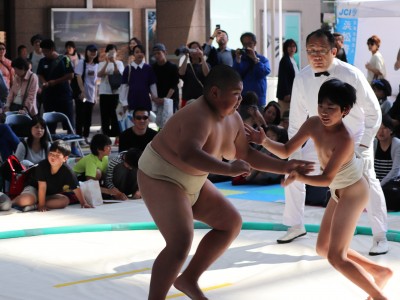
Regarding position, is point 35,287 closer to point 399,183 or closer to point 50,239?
point 50,239

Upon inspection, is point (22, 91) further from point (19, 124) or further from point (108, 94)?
point (108, 94)

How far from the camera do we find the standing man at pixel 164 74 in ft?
33.7

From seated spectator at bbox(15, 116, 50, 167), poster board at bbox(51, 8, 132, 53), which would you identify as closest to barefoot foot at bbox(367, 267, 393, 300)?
seated spectator at bbox(15, 116, 50, 167)

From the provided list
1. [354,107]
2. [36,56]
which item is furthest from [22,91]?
[354,107]

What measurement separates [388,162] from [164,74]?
3.81 m

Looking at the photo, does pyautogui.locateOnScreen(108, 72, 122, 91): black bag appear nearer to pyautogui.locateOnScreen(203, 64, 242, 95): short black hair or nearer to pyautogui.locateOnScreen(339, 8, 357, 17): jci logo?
pyautogui.locateOnScreen(339, 8, 357, 17): jci logo

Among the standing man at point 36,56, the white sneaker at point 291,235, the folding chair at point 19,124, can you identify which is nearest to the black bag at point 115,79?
the standing man at point 36,56

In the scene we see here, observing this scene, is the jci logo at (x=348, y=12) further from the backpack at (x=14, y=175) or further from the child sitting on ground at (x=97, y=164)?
the backpack at (x=14, y=175)

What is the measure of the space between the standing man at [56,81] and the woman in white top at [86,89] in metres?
0.87

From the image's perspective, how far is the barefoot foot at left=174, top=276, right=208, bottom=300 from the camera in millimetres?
3771

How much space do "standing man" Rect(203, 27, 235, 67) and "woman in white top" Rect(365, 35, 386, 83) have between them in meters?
1.81

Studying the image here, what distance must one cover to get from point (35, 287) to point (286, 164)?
4.87 feet

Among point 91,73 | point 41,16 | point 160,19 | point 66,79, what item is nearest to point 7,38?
point 41,16

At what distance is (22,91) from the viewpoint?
976cm
